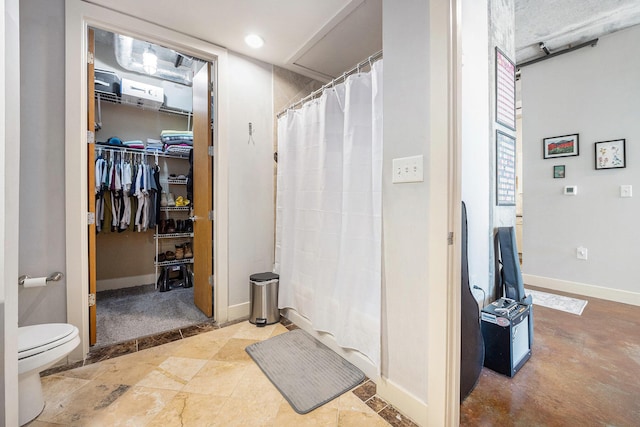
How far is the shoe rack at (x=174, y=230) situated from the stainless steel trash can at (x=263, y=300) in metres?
1.60

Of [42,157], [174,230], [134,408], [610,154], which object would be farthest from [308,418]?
[610,154]

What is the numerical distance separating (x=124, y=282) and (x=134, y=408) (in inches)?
98.1

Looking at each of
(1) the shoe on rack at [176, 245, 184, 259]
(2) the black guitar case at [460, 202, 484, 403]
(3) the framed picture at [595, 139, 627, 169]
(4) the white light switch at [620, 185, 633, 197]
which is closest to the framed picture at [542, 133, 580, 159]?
(3) the framed picture at [595, 139, 627, 169]

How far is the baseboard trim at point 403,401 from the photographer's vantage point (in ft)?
4.22

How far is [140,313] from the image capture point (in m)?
2.60

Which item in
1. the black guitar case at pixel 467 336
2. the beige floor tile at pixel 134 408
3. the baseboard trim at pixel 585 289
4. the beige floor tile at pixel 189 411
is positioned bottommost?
the beige floor tile at pixel 189 411

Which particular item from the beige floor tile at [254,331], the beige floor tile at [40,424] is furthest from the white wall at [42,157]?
the beige floor tile at [254,331]

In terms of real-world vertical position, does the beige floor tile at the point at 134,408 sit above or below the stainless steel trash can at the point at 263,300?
below

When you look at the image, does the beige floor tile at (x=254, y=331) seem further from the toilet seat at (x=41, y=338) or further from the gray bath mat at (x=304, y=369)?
the toilet seat at (x=41, y=338)

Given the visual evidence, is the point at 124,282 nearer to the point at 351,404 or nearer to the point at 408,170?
the point at 351,404

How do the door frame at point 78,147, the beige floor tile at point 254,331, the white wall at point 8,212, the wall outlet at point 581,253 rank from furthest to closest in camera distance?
the wall outlet at point 581,253 < the beige floor tile at point 254,331 < the door frame at point 78,147 < the white wall at point 8,212

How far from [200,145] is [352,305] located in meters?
2.07

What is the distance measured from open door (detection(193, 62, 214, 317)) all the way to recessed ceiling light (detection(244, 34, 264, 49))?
1.48ft

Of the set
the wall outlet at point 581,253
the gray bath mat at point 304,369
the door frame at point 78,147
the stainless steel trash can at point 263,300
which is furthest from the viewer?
the wall outlet at point 581,253
